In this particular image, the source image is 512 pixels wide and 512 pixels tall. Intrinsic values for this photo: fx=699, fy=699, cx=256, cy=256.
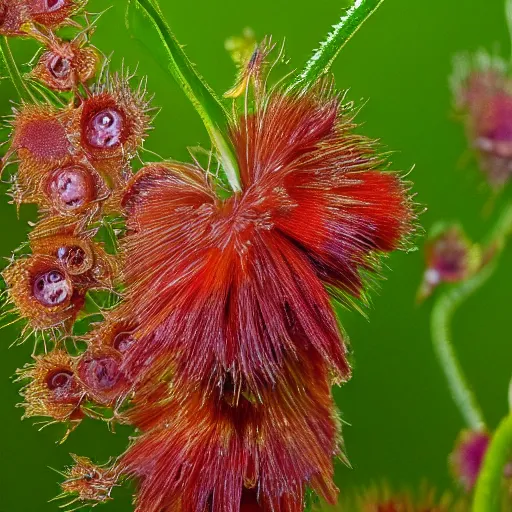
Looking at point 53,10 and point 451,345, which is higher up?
point 53,10

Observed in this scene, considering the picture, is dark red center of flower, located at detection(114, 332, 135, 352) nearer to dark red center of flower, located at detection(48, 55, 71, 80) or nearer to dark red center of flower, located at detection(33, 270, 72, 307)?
dark red center of flower, located at detection(33, 270, 72, 307)

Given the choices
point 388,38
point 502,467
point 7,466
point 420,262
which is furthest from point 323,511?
point 388,38

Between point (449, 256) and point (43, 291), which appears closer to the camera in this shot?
point (449, 256)

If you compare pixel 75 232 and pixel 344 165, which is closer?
pixel 344 165

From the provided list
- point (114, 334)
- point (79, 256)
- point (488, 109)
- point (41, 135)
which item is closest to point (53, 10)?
point (41, 135)

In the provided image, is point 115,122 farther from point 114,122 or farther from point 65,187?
point 65,187

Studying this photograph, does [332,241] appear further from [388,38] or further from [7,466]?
[7,466]

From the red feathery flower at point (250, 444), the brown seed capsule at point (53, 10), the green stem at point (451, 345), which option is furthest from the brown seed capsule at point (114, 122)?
the green stem at point (451, 345)
